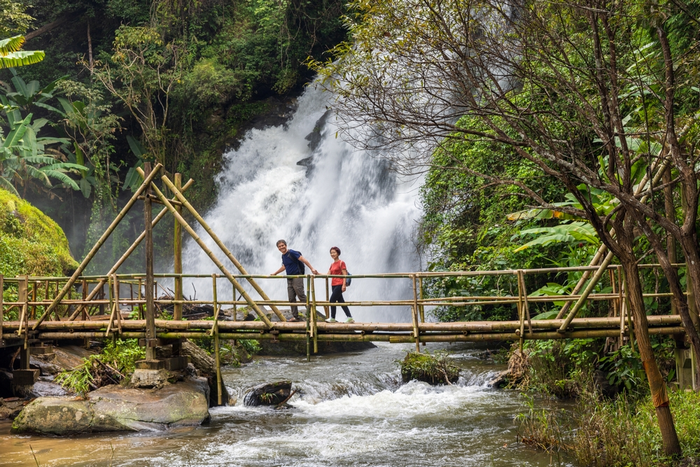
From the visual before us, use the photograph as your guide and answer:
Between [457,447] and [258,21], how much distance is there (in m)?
23.7

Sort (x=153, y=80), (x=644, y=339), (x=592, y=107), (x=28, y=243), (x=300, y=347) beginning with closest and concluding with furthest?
(x=644, y=339), (x=592, y=107), (x=28, y=243), (x=300, y=347), (x=153, y=80)

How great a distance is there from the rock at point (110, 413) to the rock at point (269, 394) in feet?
5.78

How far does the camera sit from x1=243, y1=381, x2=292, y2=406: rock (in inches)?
441

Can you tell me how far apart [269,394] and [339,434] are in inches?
97.7

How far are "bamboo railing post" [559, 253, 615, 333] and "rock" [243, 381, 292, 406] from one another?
499 centimetres

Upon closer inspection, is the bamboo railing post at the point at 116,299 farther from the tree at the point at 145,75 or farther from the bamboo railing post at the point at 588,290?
the tree at the point at 145,75

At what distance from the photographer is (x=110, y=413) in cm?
905

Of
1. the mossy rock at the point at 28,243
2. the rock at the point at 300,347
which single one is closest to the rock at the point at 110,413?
the mossy rock at the point at 28,243

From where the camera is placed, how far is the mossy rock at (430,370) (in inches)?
482

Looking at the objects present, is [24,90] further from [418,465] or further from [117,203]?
[418,465]

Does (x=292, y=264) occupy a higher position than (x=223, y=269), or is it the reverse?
(x=292, y=264)

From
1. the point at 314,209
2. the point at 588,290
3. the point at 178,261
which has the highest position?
the point at 314,209

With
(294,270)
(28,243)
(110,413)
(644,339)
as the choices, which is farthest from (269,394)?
(28,243)

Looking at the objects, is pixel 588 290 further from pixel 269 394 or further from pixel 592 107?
pixel 269 394
